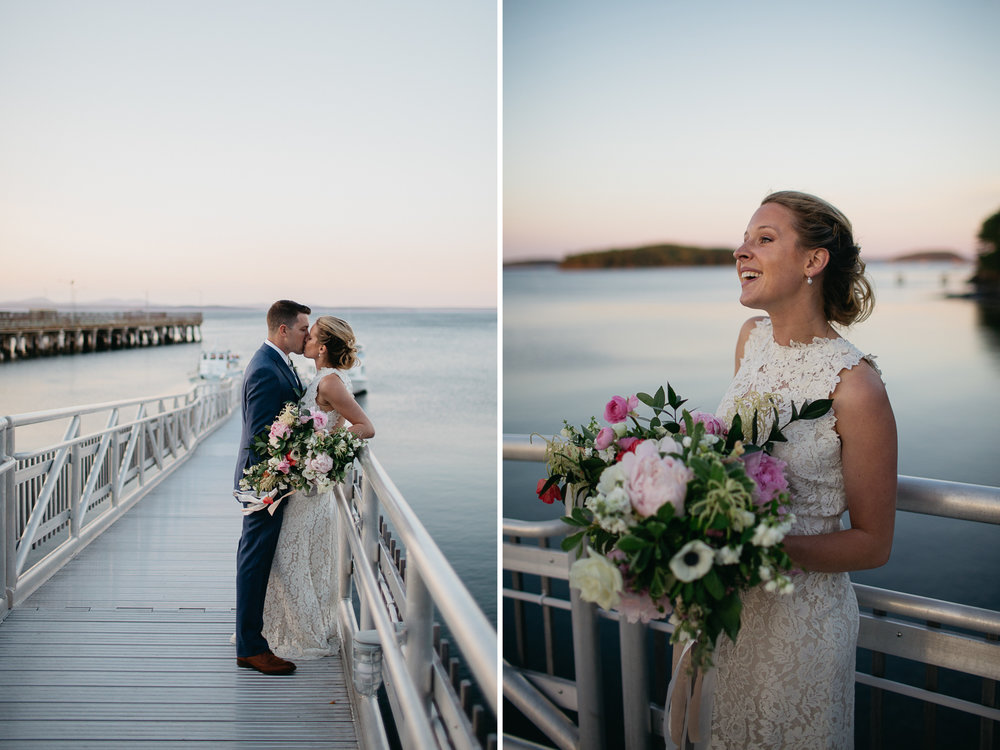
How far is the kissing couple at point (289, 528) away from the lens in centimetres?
250

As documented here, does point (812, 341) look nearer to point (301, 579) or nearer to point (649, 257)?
point (301, 579)

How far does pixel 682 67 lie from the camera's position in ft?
16.0

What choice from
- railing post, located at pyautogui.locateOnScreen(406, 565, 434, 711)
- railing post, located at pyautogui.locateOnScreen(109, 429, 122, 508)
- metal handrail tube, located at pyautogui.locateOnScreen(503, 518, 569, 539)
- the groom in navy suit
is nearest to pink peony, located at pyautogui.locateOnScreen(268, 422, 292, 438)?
the groom in navy suit

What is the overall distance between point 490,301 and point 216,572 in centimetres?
1114

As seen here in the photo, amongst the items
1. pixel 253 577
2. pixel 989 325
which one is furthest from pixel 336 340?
pixel 989 325

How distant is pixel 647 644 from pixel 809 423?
796mm

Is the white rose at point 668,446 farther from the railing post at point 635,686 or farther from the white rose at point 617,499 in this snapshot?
the railing post at point 635,686

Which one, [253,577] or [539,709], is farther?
[253,577]

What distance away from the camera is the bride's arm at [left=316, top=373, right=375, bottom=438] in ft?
8.40

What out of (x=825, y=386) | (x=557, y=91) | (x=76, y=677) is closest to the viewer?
(x=825, y=386)

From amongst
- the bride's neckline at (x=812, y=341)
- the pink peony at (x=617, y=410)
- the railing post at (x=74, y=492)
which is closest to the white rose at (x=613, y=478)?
the pink peony at (x=617, y=410)

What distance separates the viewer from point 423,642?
1334 mm

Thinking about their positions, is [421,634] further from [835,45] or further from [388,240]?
[388,240]

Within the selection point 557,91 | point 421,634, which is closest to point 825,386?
point 421,634
